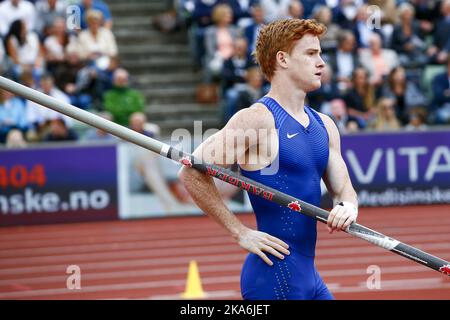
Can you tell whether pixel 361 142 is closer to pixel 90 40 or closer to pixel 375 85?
pixel 375 85

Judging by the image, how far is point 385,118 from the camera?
13820 mm

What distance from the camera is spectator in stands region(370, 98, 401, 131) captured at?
13.8 metres

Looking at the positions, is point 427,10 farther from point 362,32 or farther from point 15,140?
point 15,140

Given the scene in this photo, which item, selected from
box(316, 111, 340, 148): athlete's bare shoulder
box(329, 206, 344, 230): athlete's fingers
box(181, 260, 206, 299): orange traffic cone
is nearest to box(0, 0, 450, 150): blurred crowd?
box(181, 260, 206, 299): orange traffic cone

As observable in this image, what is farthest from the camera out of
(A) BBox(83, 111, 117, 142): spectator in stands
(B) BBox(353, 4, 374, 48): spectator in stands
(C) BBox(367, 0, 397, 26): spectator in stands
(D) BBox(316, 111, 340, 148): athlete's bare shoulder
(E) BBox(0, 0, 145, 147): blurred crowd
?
(C) BBox(367, 0, 397, 26): spectator in stands

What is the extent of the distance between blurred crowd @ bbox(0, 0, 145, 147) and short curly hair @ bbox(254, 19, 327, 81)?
25.7 feet

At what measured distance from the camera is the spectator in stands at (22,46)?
13289mm

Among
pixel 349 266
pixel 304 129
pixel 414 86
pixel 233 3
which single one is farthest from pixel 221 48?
pixel 304 129

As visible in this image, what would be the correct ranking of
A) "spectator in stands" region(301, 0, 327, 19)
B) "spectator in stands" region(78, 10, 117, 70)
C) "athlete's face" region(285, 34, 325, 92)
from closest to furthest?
1. "athlete's face" region(285, 34, 325, 92)
2. "spectator in stands" region(78, 10, 117, 70)
3. "spectator in stands" region(301, 0, 327, 19)

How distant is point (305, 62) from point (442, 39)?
11.1 meters

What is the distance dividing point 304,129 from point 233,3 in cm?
1050

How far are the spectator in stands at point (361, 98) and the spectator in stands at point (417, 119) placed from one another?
0.55 metres

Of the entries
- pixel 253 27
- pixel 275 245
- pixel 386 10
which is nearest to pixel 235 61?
pixel 253 27

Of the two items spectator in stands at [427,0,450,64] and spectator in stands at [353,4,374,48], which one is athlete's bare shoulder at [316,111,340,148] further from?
spectator in stands at [427,0,450,64]
